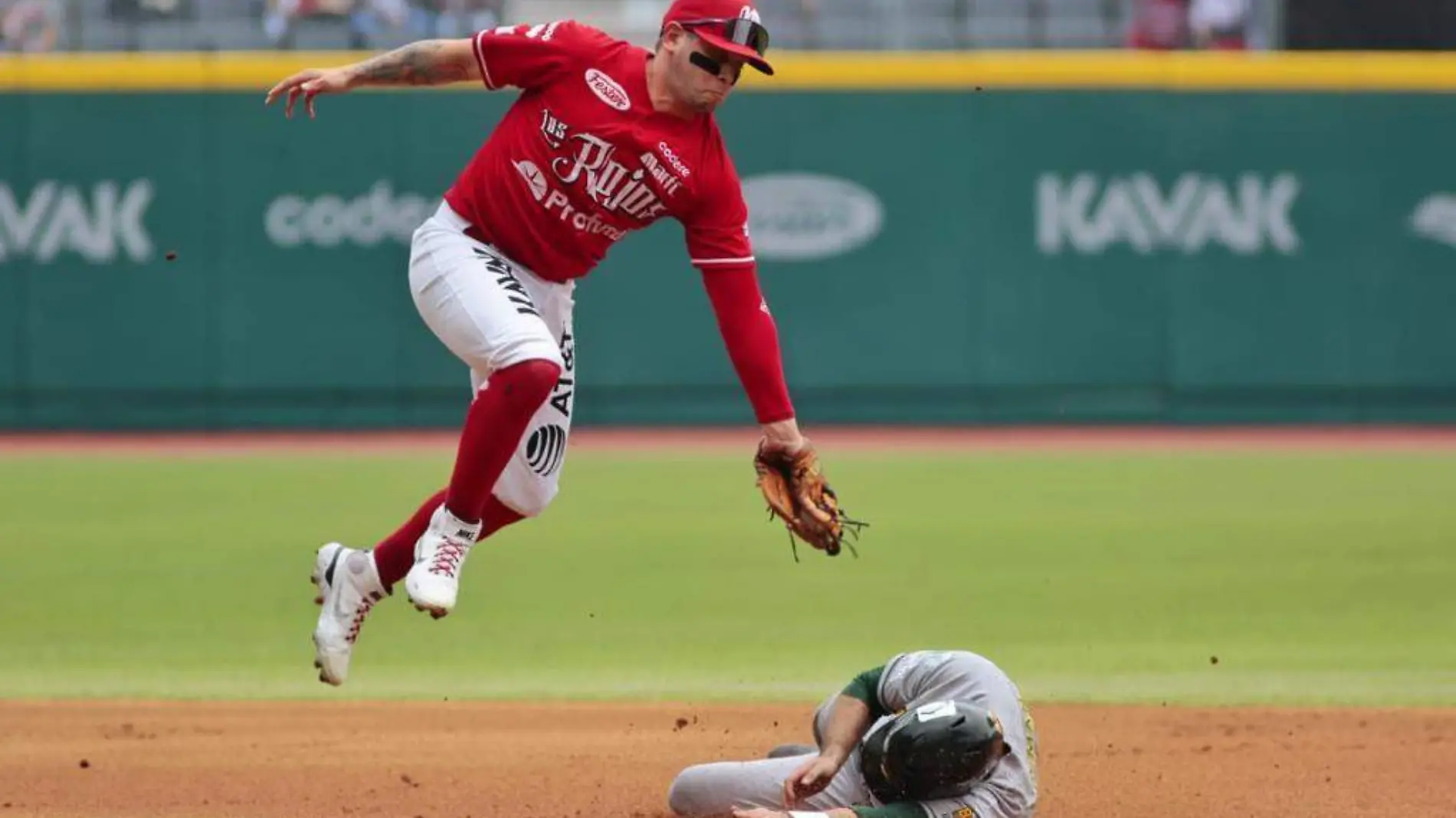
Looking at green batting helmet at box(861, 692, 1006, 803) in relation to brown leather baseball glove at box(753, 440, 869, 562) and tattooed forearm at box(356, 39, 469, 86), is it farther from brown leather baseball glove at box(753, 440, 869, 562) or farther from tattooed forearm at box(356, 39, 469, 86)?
tattooed forearm at box(356, 39, 469, 86)

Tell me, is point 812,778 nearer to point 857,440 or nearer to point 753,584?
point 753,584

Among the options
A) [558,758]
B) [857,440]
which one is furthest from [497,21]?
[558,758]

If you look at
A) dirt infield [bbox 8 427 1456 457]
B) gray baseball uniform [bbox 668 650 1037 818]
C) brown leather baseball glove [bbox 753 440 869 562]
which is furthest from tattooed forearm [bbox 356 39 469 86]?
dirt infield [bbox 8 427 1456 457]

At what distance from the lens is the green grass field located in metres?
8.71

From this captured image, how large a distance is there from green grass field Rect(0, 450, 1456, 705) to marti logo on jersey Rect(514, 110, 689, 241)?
2.72 m

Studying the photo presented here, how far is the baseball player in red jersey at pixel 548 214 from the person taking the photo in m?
5.89

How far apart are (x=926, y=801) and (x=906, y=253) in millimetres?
12119

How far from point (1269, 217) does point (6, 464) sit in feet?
33.7

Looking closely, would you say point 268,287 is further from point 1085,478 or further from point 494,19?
point 1085,478

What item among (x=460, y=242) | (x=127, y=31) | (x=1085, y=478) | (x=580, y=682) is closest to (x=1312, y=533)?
(x=1085, y=478)

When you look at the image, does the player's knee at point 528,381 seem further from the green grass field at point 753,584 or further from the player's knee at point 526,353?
the green grass field at point 753,584

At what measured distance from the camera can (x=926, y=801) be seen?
555cm

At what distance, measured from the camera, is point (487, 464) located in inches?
232

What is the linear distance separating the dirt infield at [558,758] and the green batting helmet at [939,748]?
2.69 ft
